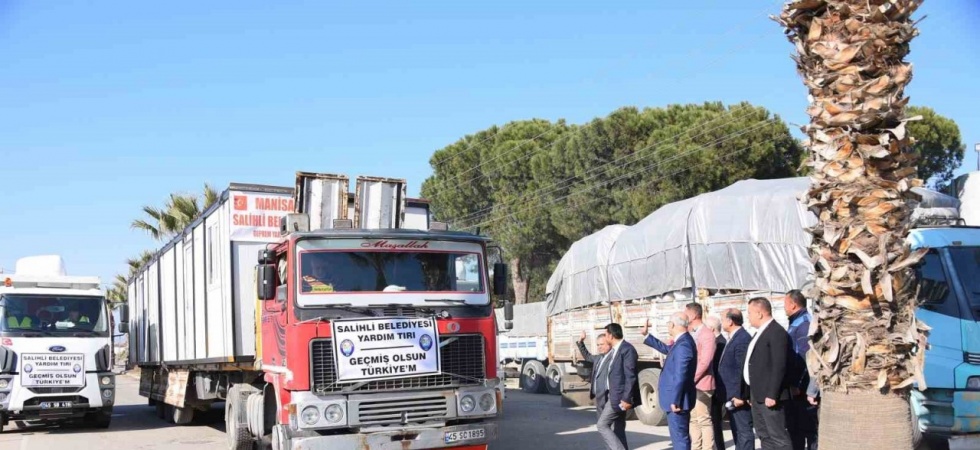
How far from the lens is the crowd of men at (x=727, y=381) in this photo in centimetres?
758

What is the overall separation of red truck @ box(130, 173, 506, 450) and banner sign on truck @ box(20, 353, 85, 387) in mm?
5893

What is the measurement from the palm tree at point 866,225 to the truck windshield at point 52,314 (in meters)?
13.7

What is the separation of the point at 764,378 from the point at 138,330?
17.9m

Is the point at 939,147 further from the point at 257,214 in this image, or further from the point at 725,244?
the point at 257,214

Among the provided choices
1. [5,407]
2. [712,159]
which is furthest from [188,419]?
[712,159]

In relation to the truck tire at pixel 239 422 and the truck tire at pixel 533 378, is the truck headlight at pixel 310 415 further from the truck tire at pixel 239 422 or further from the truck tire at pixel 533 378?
the truck tire at pixel 533 378

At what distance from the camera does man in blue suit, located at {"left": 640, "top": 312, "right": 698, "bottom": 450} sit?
332 inches

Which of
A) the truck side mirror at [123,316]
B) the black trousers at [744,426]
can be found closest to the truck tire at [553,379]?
the truck side mirror at [123,316]

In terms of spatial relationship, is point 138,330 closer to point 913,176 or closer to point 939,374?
point 939,374

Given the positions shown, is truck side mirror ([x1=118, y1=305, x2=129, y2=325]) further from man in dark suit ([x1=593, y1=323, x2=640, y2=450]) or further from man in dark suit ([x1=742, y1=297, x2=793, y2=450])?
man in dark suit ([x1=742, y1=297, x2=793, y2=450])

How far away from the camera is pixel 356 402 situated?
347 inches

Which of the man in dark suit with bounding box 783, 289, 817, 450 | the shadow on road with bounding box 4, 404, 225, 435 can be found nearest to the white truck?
the shadow on road with bounding box 4, 404, 225, 435

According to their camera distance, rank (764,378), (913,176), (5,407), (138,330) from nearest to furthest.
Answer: (913,176)
(764,378)
(5,407)
(138,330)

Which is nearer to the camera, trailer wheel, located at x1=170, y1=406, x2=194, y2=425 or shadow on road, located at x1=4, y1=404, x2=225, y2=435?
shadow on road, located at x1=4, y1=404, x2=225, y2=435
